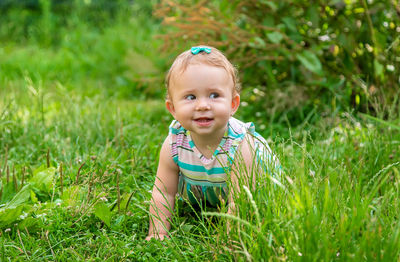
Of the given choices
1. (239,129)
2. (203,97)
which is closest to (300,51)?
(239,129)

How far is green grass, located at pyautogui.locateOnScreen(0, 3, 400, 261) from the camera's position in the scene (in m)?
1.55

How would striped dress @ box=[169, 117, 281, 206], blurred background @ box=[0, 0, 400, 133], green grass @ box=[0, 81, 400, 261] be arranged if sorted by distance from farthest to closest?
1. blurred background @ box=[0, 0, 400, 133]
2. striped dress @ box=[169, 117, 281, 206]
3. green grass @ box=[0, 81, 400, 261]

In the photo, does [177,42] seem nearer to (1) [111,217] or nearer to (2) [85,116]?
(2) [85,116]

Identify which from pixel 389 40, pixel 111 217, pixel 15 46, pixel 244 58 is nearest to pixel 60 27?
pixel 15 46

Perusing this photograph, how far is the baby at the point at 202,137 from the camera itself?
2.07 meters

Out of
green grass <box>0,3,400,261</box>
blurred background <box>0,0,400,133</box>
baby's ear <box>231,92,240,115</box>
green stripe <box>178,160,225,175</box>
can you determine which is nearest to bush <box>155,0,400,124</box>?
blurred background <box>0,0,400,133</box>

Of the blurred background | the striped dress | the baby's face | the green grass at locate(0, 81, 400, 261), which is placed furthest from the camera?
the blurred background

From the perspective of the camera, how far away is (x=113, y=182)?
2557mm

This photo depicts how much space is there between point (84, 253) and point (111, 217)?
318mm

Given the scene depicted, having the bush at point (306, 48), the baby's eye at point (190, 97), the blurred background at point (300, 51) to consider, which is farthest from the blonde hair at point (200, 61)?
the bush at point (306, 48)

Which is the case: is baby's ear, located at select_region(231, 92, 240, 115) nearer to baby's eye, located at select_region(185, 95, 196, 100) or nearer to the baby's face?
the baby's face

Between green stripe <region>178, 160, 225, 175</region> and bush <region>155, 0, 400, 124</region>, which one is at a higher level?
bush <region>155, 0, 400, 124</region>

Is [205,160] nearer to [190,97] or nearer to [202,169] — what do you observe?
[202,169]

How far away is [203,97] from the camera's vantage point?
82.1 inches
